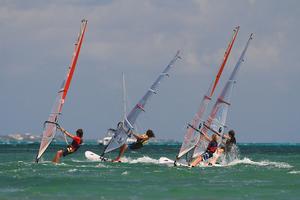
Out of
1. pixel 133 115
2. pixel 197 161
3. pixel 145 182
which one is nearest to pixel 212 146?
pixel 197 161

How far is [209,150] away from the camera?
3136 centimetres

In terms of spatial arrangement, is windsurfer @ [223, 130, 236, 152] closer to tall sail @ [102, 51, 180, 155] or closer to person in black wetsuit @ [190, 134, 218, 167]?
person in black wetsuit @ [190, 134, 218, 167]

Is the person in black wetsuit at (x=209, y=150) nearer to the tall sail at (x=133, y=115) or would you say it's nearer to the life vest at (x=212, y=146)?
the life vest at (x=212, y=146)

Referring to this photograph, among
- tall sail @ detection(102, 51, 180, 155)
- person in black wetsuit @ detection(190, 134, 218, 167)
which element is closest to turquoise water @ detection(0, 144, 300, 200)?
person in black wetsuit @ detection(190, 134, 218, 167)

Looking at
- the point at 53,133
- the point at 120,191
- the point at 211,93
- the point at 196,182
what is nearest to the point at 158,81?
the point at 211,93

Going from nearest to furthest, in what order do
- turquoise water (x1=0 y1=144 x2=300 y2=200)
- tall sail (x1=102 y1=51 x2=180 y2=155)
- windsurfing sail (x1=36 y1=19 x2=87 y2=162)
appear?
turquoise water (x1=0 y1=144 x2=300 y2=200) → windsurfing sail (x1=36 y1=19 x2=87 y2=162) → tall sail (x1=102 y1=51 x2=180 y2=155)

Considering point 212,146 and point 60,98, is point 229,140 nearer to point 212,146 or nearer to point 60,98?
point 212,146

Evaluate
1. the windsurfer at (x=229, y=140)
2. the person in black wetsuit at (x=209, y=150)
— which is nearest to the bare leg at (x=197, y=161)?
the person in black wetsuit at (x=209, y=150)

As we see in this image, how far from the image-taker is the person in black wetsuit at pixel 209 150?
31.1m

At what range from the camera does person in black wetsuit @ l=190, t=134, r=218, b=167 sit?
31109 millimetres

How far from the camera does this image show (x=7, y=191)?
71.9ft

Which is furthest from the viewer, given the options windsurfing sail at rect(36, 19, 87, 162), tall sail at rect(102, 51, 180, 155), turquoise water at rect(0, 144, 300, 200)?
tall sail at rect(102, 51, 180, 155)

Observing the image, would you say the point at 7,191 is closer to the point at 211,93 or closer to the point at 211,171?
the point at 211,171

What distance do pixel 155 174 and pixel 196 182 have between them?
3181 millimetres
